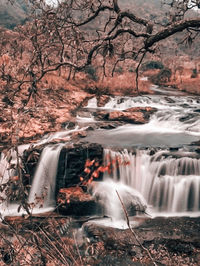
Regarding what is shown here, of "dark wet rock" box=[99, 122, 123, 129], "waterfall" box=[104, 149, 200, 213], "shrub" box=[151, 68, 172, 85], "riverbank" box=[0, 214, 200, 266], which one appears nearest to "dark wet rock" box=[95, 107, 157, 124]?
"dark wet rock" box=[99, 122, 123, 129]

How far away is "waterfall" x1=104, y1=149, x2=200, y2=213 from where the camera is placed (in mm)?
10242

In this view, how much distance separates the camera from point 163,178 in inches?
429

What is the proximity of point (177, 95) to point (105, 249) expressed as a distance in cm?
1711

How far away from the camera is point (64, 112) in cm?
1689

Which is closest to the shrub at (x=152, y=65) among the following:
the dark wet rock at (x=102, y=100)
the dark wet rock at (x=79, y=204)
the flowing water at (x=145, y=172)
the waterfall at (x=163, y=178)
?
the dark wet rock at (x=102, y=100)

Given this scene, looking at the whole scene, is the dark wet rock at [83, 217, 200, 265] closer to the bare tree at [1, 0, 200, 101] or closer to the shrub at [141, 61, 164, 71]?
the bare tree at [1, 0, 200, 101]

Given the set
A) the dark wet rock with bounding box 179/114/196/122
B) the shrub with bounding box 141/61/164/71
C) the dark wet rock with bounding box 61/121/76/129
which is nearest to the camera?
the dark wet rock with bounding box 61/121/76/129

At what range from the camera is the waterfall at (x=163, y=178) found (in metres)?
10.2

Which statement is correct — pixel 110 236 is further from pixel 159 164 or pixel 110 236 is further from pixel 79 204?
pixel 159 164

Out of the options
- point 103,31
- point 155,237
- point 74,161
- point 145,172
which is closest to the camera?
point 103,31

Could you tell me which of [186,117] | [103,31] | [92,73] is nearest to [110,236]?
[103,31]

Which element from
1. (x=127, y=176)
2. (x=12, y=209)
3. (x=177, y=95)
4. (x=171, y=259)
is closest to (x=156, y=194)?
(x=127, y=176)

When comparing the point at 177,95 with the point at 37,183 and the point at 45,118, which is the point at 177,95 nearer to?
the point at 45,118

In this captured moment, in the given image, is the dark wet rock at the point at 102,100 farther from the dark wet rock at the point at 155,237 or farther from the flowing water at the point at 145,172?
the dark wet rock at the point at 155,237
